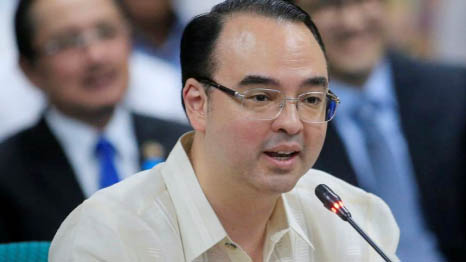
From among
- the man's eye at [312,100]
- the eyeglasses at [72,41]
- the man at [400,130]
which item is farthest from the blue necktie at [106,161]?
the man's eye at [312,100]

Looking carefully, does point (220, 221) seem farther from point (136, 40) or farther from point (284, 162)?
point (136, 40)

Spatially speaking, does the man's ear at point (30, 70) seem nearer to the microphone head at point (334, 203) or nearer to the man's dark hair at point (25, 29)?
the man's dark hair at point (25, 29)

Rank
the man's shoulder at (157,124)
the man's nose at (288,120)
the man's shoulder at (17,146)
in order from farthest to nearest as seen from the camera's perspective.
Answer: the man's shoulder at (157,124) < the man's shoulder at (17,146) < the man's nose at (288,120)

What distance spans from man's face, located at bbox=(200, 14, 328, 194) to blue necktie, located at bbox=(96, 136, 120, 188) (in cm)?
99

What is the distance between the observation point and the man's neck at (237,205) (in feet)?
4.58

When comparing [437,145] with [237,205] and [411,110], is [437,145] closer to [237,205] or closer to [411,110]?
[411,110]

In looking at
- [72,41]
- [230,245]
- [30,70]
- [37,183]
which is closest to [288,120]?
[230,245]

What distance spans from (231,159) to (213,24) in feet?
0.75

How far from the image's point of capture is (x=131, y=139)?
7.95ft

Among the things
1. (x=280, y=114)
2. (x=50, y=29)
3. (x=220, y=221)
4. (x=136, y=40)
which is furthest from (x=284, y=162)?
(x=136, y=40)

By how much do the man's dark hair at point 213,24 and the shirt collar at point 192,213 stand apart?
0.16 m

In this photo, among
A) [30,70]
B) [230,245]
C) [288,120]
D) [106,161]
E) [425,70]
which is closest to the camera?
[288,120]

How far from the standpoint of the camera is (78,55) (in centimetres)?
239

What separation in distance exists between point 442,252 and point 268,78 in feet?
5.39
